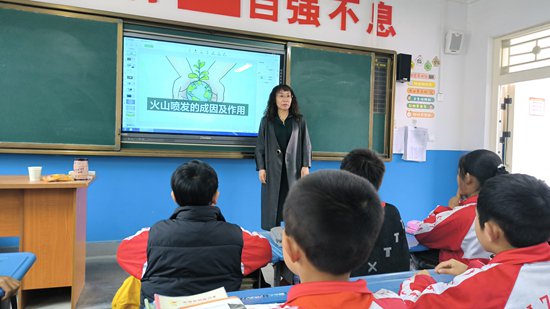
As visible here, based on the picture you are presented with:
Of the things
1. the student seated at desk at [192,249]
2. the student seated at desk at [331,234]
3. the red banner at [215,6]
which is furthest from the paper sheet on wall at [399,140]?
the student seated at desk at [331,234]

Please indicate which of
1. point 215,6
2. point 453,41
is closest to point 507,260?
point 215,6

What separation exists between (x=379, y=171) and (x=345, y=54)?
256 cm

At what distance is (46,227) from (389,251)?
188cm

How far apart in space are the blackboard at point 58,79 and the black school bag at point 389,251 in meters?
2.38

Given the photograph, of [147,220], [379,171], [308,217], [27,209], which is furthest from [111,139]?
[308,217]

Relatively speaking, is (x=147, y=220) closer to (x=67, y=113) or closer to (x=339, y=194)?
(x=67, y=113)

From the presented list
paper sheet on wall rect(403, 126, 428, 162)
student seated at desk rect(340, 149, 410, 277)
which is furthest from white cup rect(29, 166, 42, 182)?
paper sheet on wall rect(403, 126, 428, 162)

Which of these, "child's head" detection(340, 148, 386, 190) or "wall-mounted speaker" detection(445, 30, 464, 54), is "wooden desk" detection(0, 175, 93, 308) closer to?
"child's head" detection(340, 148, 386, 190)

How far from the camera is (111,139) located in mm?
3053

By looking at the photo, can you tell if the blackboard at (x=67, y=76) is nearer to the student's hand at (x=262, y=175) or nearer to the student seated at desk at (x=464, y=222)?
the student's hand at (x=262, y=175)

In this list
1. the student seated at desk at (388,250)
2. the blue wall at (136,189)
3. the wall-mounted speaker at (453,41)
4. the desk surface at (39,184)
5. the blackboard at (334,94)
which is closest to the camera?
the student seated at desk at (388,250)

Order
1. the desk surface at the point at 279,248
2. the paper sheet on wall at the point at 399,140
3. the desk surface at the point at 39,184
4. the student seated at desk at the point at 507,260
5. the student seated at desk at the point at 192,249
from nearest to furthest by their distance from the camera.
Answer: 1. the student seated at desk at the point at 507,260
2. the student seated at desk at the point at 192,249
3. the desk surface at the point at 279,248
4. the desk surface at the point at 39,184
5. the paper sheet on wall at the point at 399,140

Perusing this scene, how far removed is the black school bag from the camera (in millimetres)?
1395

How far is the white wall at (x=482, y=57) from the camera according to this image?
13.2ft
